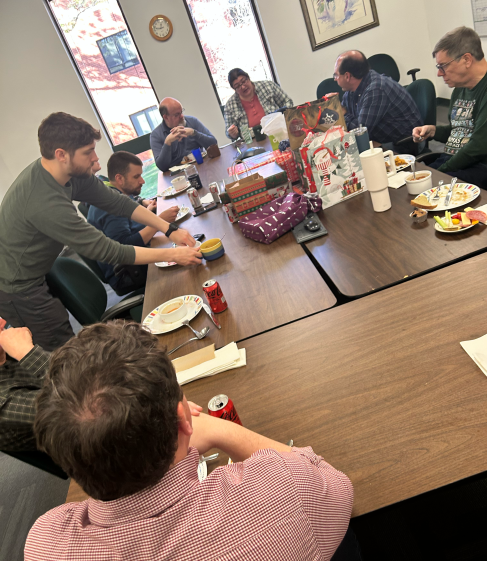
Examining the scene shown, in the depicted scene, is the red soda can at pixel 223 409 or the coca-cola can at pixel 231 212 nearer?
the red soda can at pixel 223 409

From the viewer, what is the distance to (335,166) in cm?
187

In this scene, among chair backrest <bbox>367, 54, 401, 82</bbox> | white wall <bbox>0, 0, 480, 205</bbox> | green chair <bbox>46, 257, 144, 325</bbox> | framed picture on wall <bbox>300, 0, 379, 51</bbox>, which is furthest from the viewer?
white wall <bbox>0, 0, 480, 205</bbox>

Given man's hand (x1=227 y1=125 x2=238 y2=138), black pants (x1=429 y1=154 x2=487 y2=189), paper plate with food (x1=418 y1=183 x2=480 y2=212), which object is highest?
Result: man's hand (x1=227 y1=125 x2=238 y2=138)

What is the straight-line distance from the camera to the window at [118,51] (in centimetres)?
546

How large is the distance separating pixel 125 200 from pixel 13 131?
4386 millimetres

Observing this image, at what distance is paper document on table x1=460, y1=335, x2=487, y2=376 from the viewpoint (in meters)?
0.90

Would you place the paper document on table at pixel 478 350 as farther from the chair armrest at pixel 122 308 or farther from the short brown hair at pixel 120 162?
the short brown hair at pixel 120 162

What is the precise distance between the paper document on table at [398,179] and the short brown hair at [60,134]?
5.01ft

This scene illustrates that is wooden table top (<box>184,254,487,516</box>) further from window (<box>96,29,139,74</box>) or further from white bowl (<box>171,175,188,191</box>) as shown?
window (<box>96,29,139,74</box>)

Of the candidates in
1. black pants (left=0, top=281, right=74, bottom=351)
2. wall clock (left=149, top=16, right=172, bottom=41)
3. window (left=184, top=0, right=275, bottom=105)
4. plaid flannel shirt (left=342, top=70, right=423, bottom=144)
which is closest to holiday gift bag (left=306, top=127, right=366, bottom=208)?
plaid flannel shirt (left=342, top=70, right=423, bottom=144)

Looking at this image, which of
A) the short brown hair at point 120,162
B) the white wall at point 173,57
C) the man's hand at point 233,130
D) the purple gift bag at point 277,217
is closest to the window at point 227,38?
the white wall at point 173,57

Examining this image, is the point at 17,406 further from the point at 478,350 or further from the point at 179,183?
the point at 179,183

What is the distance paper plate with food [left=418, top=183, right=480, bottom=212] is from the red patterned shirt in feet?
4.15

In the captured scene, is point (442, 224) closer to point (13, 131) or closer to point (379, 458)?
point (379, 458)
